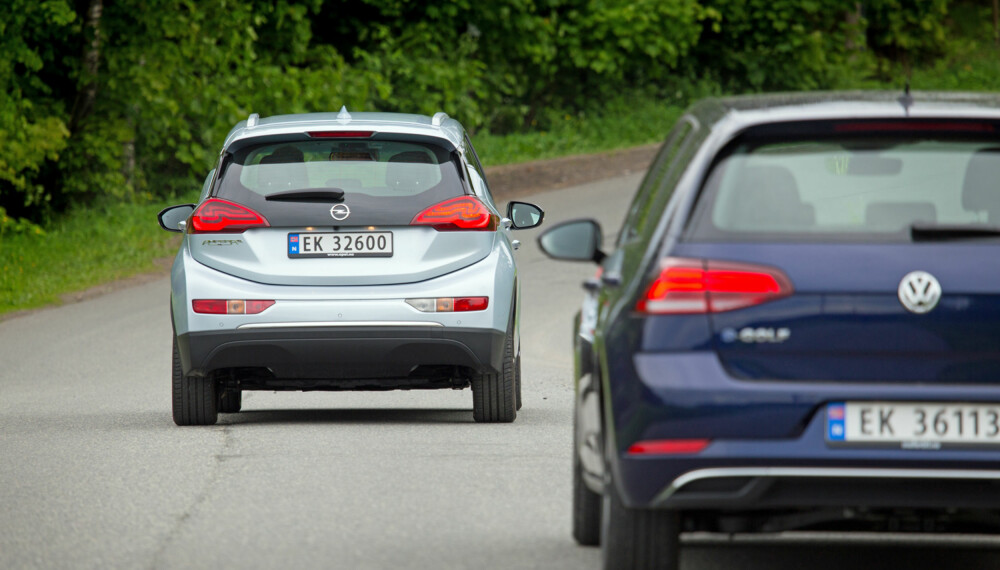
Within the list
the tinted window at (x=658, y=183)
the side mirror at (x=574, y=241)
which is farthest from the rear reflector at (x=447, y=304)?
the side mirror at (x=574, y=241)

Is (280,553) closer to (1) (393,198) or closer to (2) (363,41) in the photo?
(1) (393,198)

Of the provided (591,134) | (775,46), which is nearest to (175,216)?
(591,134)

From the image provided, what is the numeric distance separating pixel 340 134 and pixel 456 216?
77cm

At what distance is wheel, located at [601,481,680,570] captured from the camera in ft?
16.5

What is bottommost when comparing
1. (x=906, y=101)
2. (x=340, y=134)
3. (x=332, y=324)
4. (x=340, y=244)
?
(x=332, y=324)

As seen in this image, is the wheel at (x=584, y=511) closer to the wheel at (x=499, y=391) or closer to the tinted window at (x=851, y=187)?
the tinted window at (x=851, y=187)

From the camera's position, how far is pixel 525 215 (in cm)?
1002

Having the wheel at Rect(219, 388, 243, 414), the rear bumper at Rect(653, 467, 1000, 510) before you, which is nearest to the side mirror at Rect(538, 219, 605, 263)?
the rear bumper at Rect(653, 467, 1000, 510)

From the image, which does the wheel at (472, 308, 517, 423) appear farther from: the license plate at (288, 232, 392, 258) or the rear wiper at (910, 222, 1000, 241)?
the rear wiper at (910, 222, 1000, 241)

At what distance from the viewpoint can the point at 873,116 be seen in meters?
4.96

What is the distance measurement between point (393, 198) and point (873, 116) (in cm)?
456

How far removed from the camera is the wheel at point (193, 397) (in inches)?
374

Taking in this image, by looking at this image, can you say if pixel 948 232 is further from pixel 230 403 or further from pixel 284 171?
pixel 230 403

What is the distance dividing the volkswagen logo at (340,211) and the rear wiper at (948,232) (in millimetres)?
4735
